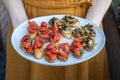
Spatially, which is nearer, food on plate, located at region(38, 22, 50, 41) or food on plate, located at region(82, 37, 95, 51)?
food on plate, located at region(82, 37, 95, 51)

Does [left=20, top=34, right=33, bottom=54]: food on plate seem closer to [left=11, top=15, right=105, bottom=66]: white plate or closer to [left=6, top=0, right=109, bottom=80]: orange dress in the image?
[left=11, top=15, right=105, bottom=66]: white plate

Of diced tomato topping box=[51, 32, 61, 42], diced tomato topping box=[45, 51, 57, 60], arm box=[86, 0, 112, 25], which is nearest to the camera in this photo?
diced tomato topping box=[45, 51, 57, 60]

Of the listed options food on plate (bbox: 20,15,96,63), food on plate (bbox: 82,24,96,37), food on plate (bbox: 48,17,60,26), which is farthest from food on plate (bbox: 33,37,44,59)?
food on plate (bbox: 82,24,96,37)

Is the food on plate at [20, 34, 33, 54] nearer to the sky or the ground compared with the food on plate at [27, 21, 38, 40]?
nearer to the ground

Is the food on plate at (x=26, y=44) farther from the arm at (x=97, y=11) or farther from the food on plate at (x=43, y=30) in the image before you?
the arm at (x=97, y=11)

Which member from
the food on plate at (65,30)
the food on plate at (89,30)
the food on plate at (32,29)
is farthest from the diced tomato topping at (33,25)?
the food on plate at (89,30)

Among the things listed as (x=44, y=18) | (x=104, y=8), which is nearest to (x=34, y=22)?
(x=44, y=18)

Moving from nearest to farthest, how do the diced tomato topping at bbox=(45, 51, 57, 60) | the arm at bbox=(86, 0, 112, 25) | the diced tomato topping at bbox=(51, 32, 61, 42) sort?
the diced tomato topping at bbox=(45, 51, 57, 60) < the diced tomato topping at bbox=(51, 32, 61, 42) < the arm at bbox=(86, 0, 112, 25)
